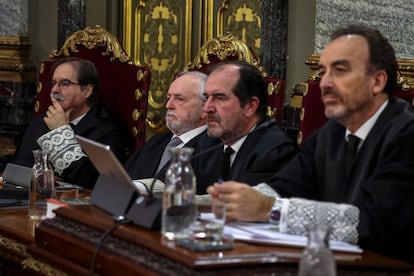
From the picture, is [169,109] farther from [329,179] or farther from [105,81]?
[329,179]

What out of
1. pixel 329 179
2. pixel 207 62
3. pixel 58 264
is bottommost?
pixel 58 264

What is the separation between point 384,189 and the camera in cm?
271

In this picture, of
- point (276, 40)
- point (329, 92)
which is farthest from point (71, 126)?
point (329, 92)

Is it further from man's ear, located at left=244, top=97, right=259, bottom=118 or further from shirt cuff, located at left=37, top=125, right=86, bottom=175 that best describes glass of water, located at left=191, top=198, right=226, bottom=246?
shirt cuff, located at left=37, top=125, right=86, bottom=175

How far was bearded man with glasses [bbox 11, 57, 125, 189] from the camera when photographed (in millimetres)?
4547

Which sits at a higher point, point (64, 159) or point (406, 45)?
point (406, 45)

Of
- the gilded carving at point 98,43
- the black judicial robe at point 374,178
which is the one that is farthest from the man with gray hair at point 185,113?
the black judicial robe at point 374,178

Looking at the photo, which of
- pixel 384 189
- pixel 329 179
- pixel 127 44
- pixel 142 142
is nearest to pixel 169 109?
pixel 142 142

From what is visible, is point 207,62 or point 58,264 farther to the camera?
point 207,62

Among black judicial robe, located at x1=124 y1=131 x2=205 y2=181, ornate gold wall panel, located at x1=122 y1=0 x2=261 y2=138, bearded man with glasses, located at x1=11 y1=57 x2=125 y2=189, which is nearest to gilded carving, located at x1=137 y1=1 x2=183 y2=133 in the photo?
ornate gold wall panel, located at x1=122 y1=0 x2=261 y2=138

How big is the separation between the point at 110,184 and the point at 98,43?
2340mm

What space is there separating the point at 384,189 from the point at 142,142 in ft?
7.10

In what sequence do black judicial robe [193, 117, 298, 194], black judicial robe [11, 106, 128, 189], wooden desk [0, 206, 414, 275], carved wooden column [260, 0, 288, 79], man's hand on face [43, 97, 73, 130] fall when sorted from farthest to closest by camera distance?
1. carved wooden column [260, 0, 288, 79]
2. man's hand on face [43, 97, 73, 130]
3. black judicial robe [11, 106, 128, 189]
4. black judicial robe [193, 117, 298, 194]
5. wooden desk [0, 206, 414, 275]

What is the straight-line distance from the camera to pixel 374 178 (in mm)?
2754
